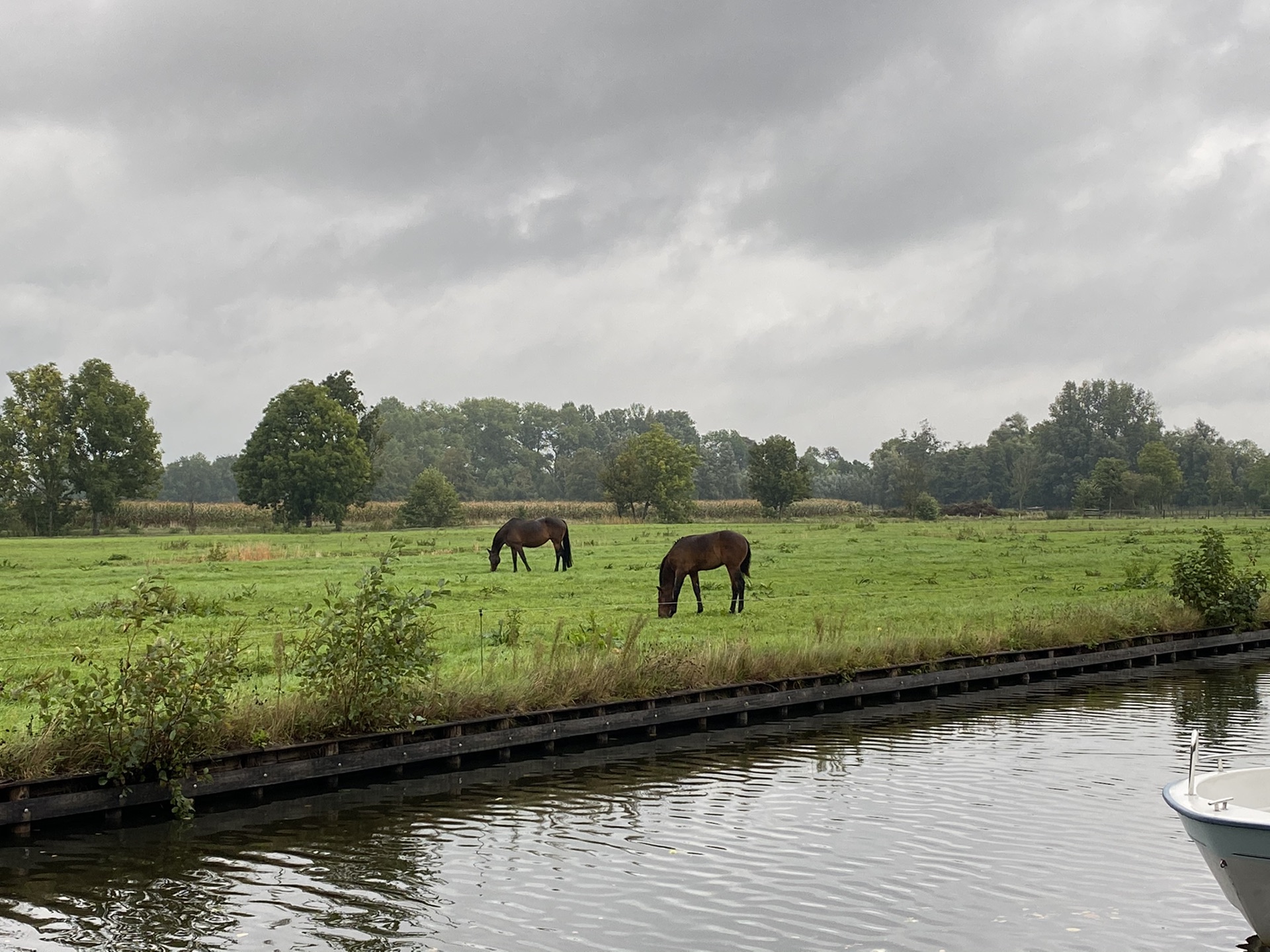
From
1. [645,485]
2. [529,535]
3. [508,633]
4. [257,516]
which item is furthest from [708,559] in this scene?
[645,485]

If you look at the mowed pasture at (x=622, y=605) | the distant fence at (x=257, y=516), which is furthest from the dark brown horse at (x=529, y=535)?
the distant fence at (x=257, y=516)

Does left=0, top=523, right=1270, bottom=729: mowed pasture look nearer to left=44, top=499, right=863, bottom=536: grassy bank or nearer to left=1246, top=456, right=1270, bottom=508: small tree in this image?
left=44, top=499, right=863, bottom=536: grassy bank

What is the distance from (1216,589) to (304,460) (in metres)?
72.9

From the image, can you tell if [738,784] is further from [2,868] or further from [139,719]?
[2,868]

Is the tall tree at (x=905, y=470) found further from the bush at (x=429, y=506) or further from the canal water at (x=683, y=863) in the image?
the canal water at (x=683, y=863)

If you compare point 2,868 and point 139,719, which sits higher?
point 139,719

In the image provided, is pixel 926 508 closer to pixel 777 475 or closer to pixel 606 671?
pixel 777 475

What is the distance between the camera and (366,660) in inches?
573

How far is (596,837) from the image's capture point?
40.1 feet

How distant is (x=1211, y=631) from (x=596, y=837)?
20.5m

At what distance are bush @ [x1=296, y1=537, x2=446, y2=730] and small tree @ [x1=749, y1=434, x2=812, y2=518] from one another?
101441mm

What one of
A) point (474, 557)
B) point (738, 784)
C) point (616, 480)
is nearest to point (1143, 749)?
point (738, 784)

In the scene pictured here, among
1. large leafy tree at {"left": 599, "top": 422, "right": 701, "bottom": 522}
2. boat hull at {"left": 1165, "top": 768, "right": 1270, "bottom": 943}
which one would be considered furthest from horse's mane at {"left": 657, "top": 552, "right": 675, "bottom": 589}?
large leafy tree at {"left": 599, "top": 422, "right": 701, "bottom": 522}

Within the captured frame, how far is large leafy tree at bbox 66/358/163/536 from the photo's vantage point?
9638 cm
